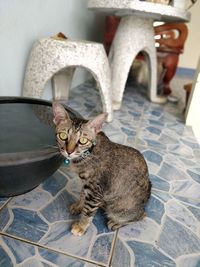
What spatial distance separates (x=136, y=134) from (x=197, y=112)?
0.46 meters

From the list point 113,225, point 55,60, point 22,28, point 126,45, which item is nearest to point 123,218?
point 113,225

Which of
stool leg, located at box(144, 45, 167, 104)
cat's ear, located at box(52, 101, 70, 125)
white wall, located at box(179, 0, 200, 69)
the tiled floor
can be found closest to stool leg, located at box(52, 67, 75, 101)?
stool leg, located at box(144, 45, 167, 104)

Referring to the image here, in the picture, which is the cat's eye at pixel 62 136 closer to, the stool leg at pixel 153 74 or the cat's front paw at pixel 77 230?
the cat's front paw at pixel 77 230

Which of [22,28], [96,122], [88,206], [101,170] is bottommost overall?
[88,206]

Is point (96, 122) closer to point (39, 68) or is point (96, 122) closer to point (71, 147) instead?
point (71, 147)

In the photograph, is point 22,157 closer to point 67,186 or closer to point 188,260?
point 67,186

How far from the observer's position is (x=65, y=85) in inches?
64.4

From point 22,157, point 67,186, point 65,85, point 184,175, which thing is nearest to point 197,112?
point 184,175

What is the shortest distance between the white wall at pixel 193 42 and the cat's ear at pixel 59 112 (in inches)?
122

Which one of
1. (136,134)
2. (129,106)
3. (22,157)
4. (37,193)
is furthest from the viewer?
(129,106)

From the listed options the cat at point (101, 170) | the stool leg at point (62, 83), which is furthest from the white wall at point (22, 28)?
the cat at point (101, 170)

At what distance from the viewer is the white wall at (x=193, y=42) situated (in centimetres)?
313

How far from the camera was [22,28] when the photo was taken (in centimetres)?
120

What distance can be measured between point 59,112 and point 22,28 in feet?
2.52
